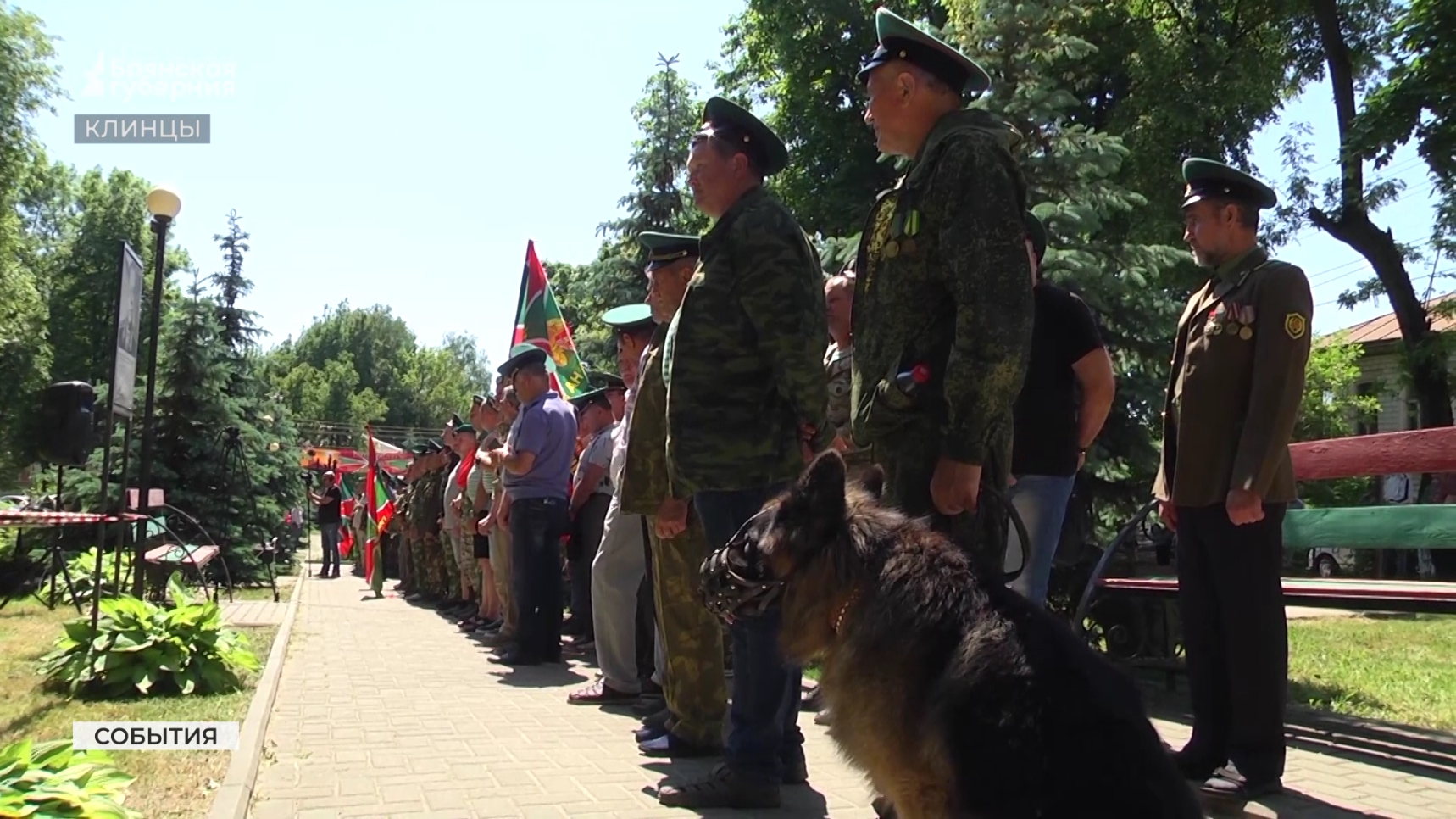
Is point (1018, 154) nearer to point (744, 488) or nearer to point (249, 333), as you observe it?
point (744, 488)

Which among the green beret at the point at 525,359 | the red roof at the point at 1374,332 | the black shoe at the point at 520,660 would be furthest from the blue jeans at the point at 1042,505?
the red roof at the point at 1374,332

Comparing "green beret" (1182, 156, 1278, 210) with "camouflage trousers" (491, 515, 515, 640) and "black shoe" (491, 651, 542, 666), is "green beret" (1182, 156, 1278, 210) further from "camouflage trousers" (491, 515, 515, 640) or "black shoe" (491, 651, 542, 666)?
"camouflage trousers" (491, 515, 515, 640)

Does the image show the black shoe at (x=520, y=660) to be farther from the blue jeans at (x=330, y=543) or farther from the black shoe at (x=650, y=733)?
the blue jeans at (x=330, y=543)

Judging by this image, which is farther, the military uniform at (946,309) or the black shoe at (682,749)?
the black shoe at (682,749)

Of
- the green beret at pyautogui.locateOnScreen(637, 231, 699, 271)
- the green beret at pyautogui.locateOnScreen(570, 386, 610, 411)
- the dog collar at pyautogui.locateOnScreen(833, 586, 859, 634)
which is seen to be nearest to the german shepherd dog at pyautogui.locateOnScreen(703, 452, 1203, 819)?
the dog collar at pyautogui.locateOnScreen(833, 586, 859, 634)

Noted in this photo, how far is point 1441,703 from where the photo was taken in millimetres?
6750

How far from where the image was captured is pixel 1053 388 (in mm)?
4547

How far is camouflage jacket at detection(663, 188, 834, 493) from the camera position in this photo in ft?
13.9

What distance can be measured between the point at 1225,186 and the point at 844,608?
119 inches

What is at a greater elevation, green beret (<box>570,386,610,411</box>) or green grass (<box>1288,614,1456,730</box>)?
green beret (<box>570,386,610,411</box>)

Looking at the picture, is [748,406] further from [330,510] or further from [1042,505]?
[330,510]

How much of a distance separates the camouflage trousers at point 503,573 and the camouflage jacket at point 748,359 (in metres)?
5.82

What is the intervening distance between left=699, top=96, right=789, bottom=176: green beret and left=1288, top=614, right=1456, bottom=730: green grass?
16.4ft

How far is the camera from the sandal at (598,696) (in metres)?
6.90
